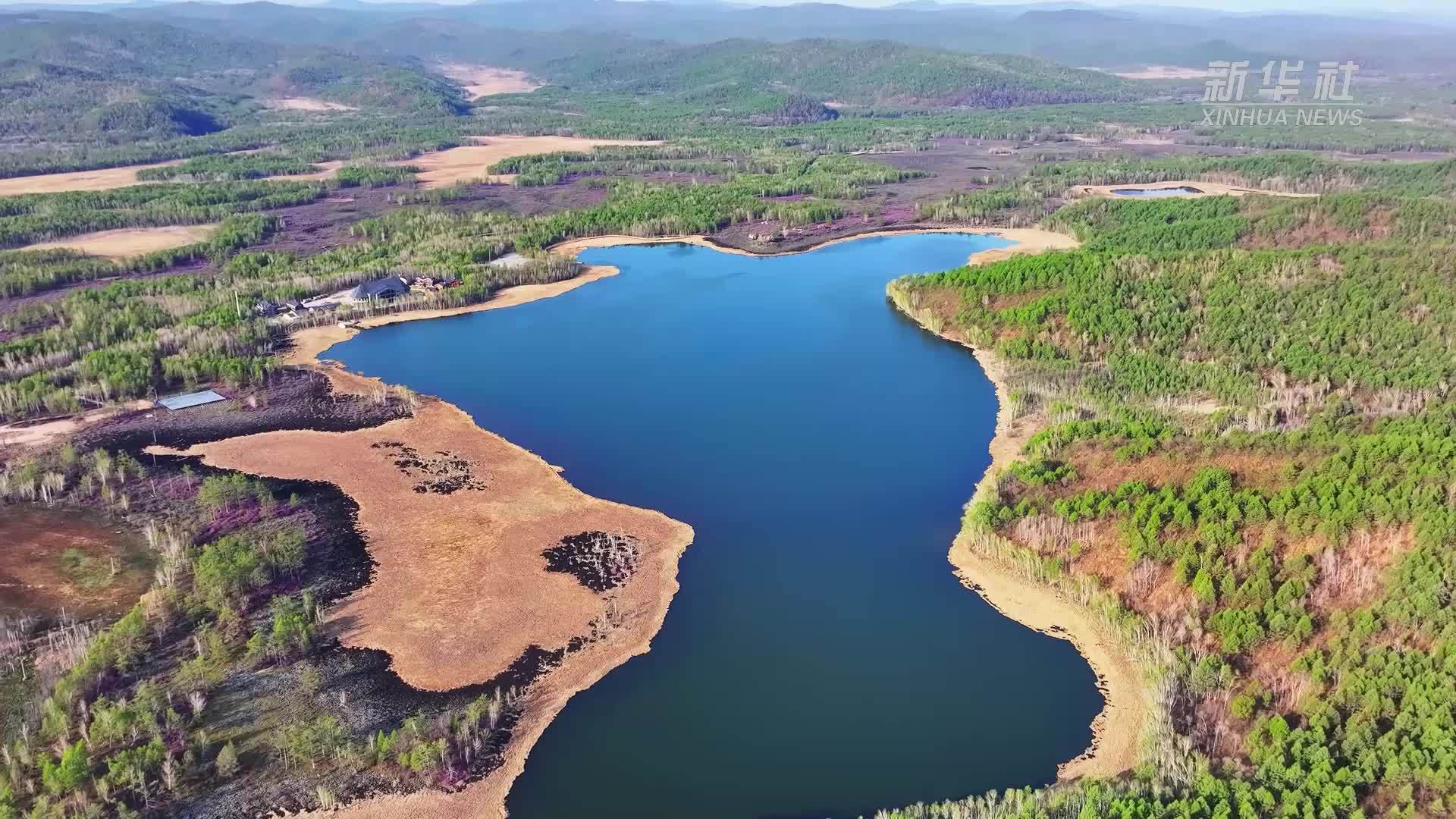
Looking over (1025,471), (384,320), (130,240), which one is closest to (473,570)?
(1025,471)

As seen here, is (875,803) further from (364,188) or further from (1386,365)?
(364,188)

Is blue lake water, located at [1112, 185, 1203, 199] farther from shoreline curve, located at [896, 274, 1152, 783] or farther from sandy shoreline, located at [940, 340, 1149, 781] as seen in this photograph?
sandy shoreline, located at [940, 340, 1149, 781]

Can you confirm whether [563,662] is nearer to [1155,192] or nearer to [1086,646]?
[1086,646]

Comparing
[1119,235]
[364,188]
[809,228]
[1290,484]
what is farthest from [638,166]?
[1290,484]

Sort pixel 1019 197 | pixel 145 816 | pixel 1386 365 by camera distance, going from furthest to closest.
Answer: pixel 1019 197 < pixel 1386 365 < pixel 145 816

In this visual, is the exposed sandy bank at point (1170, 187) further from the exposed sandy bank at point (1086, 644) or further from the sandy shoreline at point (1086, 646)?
the sandy shoreline at point (1086, 646)

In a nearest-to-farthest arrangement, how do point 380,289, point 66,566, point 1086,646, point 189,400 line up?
1. point 1086,646
2. point 66,566
3. point 189,400
4. point 380,289

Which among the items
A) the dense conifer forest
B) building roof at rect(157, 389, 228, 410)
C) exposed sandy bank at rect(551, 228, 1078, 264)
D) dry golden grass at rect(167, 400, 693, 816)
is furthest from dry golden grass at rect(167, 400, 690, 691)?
exposed sandy bank at rect(551, 228, 1078, 264)
